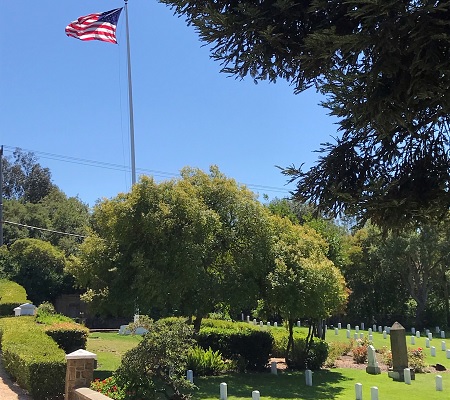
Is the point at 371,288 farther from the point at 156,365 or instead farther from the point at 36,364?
the point at 36,364

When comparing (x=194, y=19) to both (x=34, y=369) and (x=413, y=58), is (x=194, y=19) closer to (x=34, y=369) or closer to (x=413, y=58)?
→ (x=413, y=58)

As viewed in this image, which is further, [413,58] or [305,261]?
[305,261]

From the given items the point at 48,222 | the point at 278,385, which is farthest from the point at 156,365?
the point at 48,222

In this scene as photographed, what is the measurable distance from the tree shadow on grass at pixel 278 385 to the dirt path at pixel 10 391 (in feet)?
14.2

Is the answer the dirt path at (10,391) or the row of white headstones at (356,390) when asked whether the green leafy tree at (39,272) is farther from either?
the row of white headstones at (356,390)

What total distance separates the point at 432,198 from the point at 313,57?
2221mm

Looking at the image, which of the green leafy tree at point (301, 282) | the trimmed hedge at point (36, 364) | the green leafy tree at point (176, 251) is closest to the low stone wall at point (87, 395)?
the trimmed hedge at point (36, 364)

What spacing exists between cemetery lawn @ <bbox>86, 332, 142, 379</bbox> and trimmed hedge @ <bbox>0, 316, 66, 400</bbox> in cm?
254

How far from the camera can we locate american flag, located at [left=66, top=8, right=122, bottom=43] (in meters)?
21.8

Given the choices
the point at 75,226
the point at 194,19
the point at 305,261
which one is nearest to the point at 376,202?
the point at 194,19

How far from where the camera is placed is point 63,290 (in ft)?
108

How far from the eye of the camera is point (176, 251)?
15.1 m

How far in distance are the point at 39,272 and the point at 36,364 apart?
2433 cm

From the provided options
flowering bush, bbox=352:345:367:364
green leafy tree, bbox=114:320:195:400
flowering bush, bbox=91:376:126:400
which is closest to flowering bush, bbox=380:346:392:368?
flowering bush, bbox=352:345:367:364
